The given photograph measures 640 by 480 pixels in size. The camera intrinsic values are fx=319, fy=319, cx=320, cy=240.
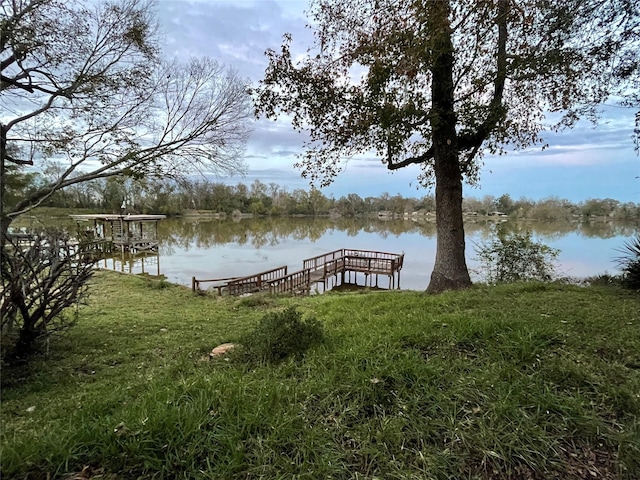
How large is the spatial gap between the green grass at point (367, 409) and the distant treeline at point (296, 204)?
5050mm

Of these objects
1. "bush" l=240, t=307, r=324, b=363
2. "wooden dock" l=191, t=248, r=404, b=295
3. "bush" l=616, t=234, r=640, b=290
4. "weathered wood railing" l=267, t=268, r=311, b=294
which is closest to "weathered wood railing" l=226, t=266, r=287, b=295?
"wooden dock" l=191, t=248, r=404, b=295

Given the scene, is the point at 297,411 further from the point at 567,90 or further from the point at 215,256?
the point at 215,256

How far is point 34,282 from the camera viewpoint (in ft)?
9.98

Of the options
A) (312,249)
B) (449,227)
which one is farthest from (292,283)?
(312,249)

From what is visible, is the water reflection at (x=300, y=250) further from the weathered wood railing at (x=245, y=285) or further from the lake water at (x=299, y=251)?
the weathered wood railing at (x=245, y=285)

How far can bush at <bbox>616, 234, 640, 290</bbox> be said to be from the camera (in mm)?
5180

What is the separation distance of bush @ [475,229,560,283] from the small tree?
8729mm

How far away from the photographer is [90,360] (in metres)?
3.36

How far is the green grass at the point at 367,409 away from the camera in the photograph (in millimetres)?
1495

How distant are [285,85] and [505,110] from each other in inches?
145

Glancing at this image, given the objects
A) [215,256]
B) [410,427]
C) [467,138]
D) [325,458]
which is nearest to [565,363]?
[410,427]

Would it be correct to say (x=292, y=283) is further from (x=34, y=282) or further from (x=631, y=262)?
(x=34, y=282)

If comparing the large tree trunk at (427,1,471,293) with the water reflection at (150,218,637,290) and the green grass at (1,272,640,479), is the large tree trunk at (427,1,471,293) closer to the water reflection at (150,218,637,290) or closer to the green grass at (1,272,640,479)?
the green grass at (1,272,640,479)

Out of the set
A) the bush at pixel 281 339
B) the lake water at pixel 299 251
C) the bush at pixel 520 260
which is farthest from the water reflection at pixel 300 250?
the bush at pixel 281 339
